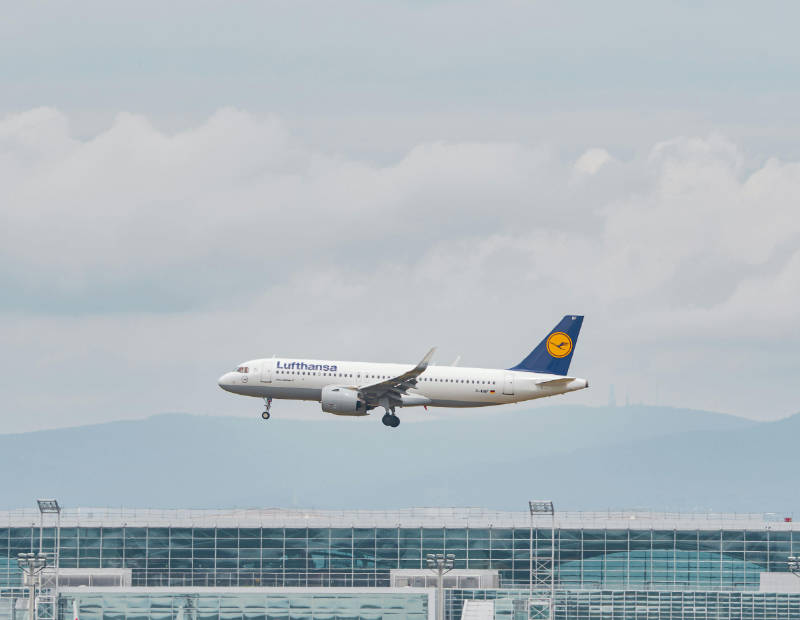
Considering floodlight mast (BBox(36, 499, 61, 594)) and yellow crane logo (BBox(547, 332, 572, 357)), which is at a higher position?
yellow crane logo (BBox(547, 332, 572, 357))

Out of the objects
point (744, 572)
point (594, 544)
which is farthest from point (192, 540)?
point (744, 572)

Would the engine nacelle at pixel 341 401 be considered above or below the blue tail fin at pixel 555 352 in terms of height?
below

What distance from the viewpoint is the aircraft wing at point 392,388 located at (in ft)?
493

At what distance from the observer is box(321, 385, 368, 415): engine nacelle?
150875 millimetres

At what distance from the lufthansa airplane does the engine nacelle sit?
0.08m

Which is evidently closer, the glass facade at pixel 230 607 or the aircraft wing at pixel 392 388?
the aircraft wing at pixel 392 388

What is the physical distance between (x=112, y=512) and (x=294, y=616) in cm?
3988

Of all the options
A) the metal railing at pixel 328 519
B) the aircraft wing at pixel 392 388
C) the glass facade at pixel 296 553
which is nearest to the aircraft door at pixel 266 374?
the aircraft wing at pixel 392 388

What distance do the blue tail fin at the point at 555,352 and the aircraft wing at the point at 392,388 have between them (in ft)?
39.9

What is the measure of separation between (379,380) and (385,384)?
2.21m

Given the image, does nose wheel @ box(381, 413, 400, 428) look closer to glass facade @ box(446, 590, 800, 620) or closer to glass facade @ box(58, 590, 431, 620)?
glass facade @ box(58, 590, 431, 620)

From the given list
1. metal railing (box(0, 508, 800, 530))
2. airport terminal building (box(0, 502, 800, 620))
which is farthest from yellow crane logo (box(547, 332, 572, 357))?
metal railing (box(0, 508, 800, 530))

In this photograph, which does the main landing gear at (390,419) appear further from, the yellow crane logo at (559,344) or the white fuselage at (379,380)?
the yellow crane logo at (559,344)

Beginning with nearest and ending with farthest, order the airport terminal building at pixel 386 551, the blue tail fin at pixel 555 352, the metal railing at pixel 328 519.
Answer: the blue tail fin at pixel 555 352
the airport terminal building at pixel 386 551
the metal railing at pixel 328 519
